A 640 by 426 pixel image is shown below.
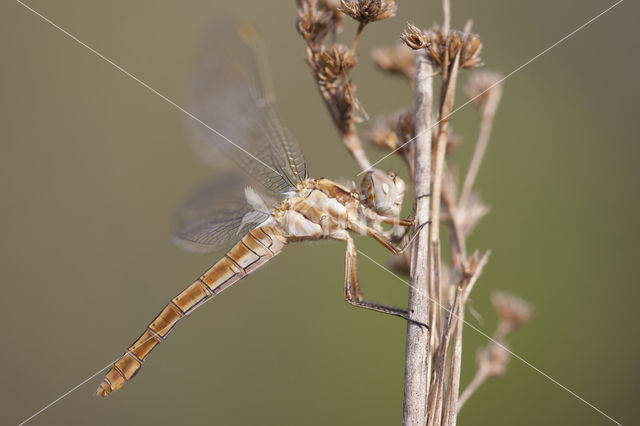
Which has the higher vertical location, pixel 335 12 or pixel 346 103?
pixel 335 12

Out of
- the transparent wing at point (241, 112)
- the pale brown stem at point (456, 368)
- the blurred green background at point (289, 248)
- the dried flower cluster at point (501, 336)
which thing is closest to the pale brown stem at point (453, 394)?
the pale brown stem at point (456, 368)

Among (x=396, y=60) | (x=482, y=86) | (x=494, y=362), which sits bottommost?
(x=494, y=362)

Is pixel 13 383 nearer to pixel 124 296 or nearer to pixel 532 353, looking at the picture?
pixel 124 296

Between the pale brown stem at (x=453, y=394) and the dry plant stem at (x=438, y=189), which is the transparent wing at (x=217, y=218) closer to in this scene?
the dry plant stem at (x=438, y=189)

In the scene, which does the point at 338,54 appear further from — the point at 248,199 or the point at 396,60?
the point at 248,199

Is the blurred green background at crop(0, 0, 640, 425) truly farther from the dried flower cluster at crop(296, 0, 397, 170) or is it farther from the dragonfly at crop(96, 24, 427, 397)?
the dried flower cluster at crop(296, 0, 397, 170)

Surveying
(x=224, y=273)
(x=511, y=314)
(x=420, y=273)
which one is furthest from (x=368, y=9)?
(x=511, y=314)

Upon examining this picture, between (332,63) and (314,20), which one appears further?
(314,20)
